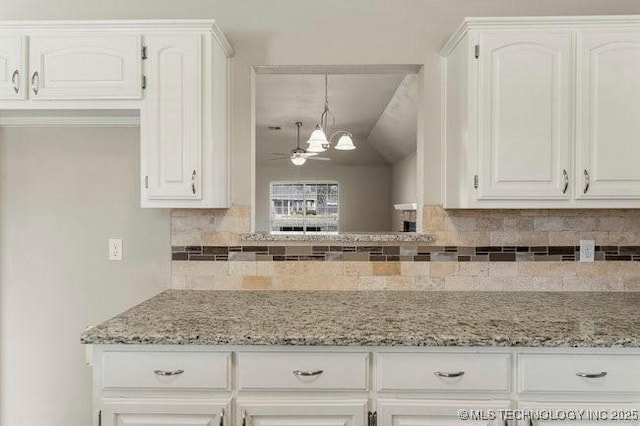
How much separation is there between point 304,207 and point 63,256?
1675 mm

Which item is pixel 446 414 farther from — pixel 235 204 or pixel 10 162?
pixel 10 162

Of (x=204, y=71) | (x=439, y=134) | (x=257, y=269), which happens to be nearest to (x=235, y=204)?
(x=257, y=269)

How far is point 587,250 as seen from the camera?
2.15m

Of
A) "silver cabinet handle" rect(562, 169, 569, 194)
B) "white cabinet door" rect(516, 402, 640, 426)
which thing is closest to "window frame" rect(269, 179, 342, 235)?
"silver cabinet handle" rect(562, 169, 569, 194)

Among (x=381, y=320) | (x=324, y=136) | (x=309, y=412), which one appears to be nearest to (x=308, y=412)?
(x=309, y=412)

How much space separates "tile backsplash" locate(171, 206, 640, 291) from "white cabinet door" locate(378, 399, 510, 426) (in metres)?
0.77

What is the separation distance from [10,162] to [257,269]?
1.43m

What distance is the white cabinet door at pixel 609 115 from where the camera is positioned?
5.94ft

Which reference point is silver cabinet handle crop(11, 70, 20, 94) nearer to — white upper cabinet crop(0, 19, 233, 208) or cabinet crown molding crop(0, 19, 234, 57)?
white upper cabinet crop(0, 19, 233, 208)

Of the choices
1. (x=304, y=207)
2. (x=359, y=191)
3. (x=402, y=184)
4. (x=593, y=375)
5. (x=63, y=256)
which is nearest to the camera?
(x=593, y=375)

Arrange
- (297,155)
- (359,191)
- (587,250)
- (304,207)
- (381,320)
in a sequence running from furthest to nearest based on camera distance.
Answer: (359,191)
(304,207)
(297,155)
(587,250)
(381,320)

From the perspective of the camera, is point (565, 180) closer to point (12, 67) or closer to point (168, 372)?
point (168, 372)

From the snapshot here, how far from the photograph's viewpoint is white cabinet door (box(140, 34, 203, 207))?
1.84 meters

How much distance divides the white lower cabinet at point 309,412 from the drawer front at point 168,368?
13cm
